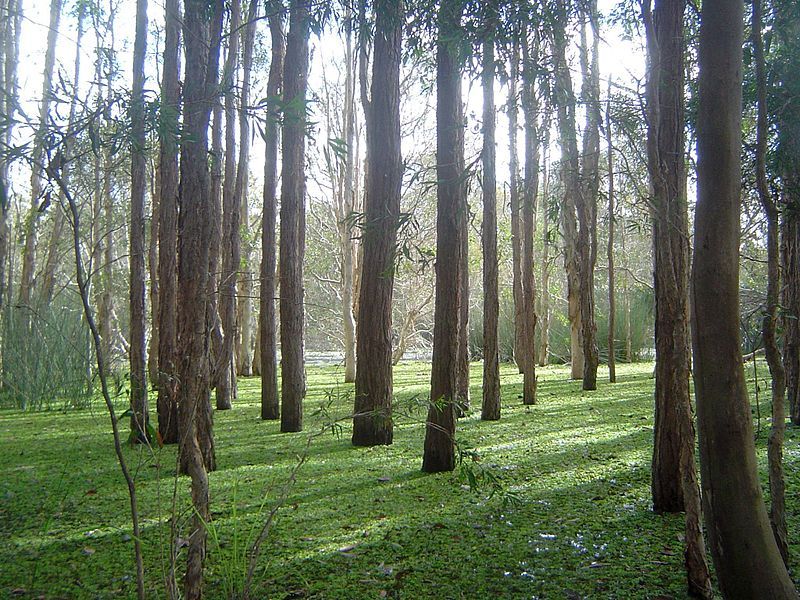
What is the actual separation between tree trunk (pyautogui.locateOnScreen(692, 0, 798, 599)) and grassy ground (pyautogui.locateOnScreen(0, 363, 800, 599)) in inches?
22.8

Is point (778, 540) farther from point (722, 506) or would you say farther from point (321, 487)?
point (321, 487)

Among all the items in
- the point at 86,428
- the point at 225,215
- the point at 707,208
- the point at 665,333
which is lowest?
the point at 86,428

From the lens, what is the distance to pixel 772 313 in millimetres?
2465

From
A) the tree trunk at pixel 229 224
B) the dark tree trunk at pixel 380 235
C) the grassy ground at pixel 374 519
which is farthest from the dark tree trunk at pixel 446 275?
the tree trunk at pixel 229 224

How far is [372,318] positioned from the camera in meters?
6.12

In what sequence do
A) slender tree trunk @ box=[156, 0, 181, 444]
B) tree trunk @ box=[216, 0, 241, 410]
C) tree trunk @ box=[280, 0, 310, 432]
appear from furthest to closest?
1. tree trunk @ box=[216, 0, 241, 410]
2. tree trunk @ box=[280, 0, 310, 432]
3. slender tree trunk @ box=[156, 0, 181, 444]

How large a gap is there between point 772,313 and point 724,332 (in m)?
0.31

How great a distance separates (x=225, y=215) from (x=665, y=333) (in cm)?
630

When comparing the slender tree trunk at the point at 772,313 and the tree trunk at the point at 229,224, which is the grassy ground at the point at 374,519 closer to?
the slender tree trunk at the point at 772,313

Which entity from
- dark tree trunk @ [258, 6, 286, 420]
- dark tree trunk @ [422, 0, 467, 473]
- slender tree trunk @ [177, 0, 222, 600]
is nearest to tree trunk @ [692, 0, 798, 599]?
slender tree trunk @ [177, 0, 222, 600]

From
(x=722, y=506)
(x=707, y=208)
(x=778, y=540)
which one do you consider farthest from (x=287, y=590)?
(x=707, y=208)

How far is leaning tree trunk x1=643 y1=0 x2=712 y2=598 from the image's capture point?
284 cm

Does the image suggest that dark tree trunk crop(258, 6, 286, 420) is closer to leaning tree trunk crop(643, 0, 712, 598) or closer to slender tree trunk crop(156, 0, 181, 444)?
slender tree trunk crop(156, 0, 181, 444)

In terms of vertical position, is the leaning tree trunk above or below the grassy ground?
above
